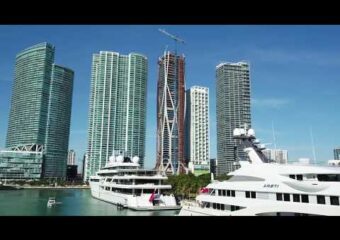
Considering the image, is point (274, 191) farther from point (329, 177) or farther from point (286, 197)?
point (329, 177)

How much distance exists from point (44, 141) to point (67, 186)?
970 centimetres

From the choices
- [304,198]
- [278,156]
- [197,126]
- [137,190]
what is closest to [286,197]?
[304,198]

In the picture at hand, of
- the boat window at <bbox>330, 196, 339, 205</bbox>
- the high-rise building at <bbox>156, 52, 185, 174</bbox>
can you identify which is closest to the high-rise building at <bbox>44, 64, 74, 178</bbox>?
the high-rise building at <bbox>156, 52, 185, 174</bbox>

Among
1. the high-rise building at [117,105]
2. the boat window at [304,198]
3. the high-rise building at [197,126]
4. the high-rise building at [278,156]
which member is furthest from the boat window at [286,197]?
the high-rise building at [197,126]

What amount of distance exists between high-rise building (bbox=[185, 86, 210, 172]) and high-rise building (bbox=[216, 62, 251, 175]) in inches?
144

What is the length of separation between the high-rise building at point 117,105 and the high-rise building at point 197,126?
7.13 m

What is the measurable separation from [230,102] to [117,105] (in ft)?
54.8

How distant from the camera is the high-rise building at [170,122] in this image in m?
47.8

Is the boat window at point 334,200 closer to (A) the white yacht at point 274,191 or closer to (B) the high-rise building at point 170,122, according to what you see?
(A) the white yacht at point 274,191

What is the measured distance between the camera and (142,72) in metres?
53.9

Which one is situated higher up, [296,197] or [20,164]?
[20,164]

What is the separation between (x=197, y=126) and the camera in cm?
5328
